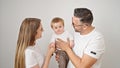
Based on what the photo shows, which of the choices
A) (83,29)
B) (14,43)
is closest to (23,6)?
(14,43)

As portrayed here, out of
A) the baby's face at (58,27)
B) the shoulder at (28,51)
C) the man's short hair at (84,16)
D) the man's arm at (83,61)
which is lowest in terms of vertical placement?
the man's arm at (83,61)

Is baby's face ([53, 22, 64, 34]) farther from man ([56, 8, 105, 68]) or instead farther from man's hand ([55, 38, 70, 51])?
man ([56, 8, 105, 68])

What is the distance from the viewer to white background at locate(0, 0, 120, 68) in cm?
242

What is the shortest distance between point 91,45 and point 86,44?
7 cm

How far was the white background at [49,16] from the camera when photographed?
7.93 ft

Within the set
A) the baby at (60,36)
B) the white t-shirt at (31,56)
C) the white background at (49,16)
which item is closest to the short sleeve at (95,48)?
the baby at (60,36)

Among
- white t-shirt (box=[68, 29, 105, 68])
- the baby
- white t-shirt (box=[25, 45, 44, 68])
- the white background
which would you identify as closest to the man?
white t-shirt (box=[68, 29, 105, 68])

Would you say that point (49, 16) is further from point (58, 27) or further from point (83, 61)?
point (83, 61)

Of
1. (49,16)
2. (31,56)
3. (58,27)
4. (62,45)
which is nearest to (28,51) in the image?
(31,56)

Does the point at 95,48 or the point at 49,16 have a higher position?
the point at 49,16

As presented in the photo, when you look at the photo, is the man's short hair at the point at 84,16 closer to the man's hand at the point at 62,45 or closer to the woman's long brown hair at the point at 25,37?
the man's hand at the point at 62,45

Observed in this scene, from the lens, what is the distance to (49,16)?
2.45 m

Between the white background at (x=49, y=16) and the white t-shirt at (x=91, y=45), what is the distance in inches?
31.5
